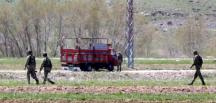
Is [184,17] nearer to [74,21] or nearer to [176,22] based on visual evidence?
[176,22]

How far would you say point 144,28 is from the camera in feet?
332

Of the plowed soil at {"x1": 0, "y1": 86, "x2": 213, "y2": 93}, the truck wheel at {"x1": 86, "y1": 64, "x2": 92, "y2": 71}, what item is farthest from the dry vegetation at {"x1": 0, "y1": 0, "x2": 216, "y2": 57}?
the plowed soil at {"x1": 0, "y1": 86, "x2": 213, "y2": 93}

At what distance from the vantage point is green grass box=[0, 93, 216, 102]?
24.4 meters

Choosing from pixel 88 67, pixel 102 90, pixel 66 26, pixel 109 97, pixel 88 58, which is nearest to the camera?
pixel 109 97

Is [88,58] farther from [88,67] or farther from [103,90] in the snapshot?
[103,90]

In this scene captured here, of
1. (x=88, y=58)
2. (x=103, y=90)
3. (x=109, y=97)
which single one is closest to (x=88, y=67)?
(x=88, y=58)

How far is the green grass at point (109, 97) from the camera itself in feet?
80.2

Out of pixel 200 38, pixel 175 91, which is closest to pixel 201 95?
pixel 175 91

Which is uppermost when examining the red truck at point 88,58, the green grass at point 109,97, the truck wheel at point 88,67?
the green grass at point 109,97

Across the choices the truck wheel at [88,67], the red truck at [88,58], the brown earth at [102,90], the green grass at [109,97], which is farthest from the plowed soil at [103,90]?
the truck wheel at [88,67]

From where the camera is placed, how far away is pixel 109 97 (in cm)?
2495

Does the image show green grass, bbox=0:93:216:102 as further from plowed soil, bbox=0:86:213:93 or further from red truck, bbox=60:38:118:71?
red truck, bbox=60:38:118:71

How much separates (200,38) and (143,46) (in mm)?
10664

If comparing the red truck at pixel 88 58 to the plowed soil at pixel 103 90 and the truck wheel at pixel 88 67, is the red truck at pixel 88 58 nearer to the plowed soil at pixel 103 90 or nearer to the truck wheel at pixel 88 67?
the truck wheel at pixel 88 67
